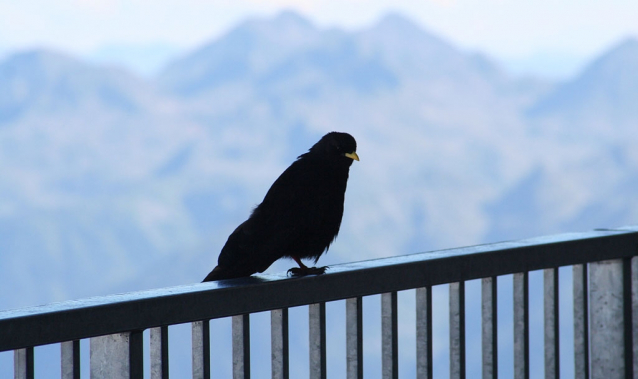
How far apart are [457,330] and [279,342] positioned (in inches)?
14.7

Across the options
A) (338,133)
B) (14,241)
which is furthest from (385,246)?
(338,133)

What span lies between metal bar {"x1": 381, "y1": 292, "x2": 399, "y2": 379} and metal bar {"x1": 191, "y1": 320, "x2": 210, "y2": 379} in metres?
0.34

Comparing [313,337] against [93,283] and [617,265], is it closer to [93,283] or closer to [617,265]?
[617,265]

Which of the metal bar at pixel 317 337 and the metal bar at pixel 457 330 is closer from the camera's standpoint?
the metal bar at pixel 317 337

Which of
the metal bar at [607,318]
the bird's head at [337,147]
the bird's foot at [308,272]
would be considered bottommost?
the metal bar at [607,318]

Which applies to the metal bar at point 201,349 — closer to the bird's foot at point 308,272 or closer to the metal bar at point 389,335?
the bird's foot at point 308,272

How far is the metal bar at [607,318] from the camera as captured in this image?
67.1 inches

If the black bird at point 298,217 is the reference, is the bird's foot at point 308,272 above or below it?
below

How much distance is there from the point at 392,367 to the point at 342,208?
2.35 feet

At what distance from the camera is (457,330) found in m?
1.45

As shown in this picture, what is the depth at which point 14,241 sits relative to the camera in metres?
71.1

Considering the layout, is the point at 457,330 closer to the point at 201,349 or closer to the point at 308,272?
the point at 308,272

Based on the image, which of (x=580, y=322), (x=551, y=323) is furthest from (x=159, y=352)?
(x=580, y=322)

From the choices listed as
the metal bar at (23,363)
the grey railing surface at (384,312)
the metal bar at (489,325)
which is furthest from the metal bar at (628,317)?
the metal bar at (23,363)
